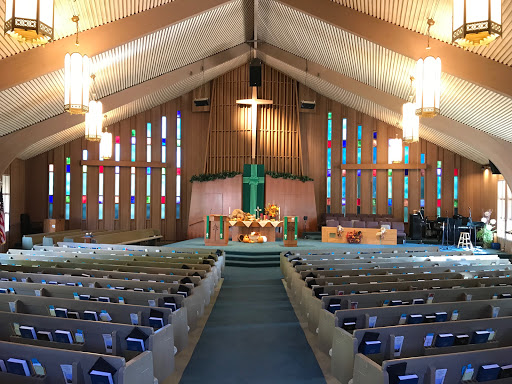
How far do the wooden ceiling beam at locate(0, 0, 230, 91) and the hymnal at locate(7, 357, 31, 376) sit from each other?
6427 mm

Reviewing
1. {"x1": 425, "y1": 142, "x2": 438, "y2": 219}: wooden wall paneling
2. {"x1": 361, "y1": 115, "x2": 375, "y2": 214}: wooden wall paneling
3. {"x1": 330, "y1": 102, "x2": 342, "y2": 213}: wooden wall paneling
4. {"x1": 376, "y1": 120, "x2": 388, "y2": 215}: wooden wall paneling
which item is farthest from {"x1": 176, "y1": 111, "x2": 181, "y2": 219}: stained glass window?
{"x1": 425, "y1": 142, "x2": 438, "y2": 219}: wooden wall paneling

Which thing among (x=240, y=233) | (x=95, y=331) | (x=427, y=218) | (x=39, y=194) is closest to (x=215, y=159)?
(x=240, y=233)

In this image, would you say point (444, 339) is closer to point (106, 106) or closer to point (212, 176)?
point (106, 106)

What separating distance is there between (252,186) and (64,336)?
39.1ft

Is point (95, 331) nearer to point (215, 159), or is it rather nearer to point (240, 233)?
point (240, 233)

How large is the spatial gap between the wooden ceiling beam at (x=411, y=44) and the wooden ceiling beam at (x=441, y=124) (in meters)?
3.29

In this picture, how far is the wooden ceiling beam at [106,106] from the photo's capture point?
10766 millimetres

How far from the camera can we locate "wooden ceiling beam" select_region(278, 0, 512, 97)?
736 cm

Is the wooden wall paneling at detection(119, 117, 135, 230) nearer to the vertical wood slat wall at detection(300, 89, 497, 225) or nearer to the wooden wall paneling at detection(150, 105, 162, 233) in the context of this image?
the wooden wall paneling at detection(150, 105, 162, 233)

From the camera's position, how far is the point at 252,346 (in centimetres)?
434

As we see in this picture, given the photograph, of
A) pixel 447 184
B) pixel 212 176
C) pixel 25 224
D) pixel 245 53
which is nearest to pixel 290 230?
pixel 212 176

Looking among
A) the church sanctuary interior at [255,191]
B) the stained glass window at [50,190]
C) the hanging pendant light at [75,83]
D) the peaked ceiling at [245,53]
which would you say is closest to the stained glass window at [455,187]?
the church sanctuary interior at [255,191]

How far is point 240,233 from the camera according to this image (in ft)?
43.4

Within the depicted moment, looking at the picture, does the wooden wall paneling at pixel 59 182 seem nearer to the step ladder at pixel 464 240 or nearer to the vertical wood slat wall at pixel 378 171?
the vertical wood slat wall at pixel 378 171
